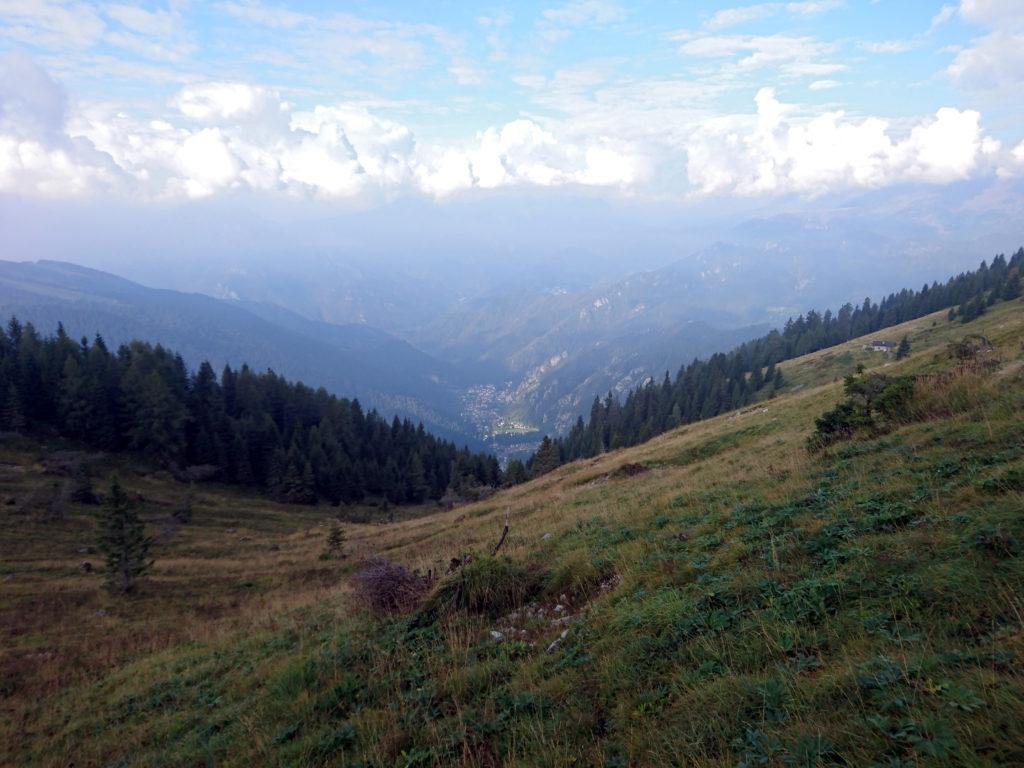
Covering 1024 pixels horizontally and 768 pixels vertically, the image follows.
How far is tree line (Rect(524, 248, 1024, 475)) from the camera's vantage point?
7986 centimetres

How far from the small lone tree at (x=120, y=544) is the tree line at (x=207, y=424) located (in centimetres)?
3969

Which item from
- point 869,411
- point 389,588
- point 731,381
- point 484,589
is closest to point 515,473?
point 731,381

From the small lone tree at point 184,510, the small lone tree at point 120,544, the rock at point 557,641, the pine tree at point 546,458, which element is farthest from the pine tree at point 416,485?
the rock at point 557,641

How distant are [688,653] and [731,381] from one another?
101098 millimetres

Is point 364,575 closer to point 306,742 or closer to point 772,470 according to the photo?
point 306,742

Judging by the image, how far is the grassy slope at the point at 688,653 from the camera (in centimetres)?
362

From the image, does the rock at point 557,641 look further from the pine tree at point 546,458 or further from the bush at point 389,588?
the pine tree at point 546,458

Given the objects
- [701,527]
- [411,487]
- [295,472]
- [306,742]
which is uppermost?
[701,527]

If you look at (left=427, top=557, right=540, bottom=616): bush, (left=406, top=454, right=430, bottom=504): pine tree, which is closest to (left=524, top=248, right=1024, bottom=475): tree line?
(left=406, top=454, right=430, bottom=504): pine tree

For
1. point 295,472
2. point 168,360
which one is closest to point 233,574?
point 295,472

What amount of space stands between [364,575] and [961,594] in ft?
30.1

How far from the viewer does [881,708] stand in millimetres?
3408

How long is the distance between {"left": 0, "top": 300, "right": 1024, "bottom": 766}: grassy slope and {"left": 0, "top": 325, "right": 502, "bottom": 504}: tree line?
52.9 meters

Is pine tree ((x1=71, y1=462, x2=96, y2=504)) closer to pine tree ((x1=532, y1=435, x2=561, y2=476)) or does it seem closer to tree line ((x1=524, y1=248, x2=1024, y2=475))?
tree line ((x1=524, y1=248, x2=1024, y2=475))
